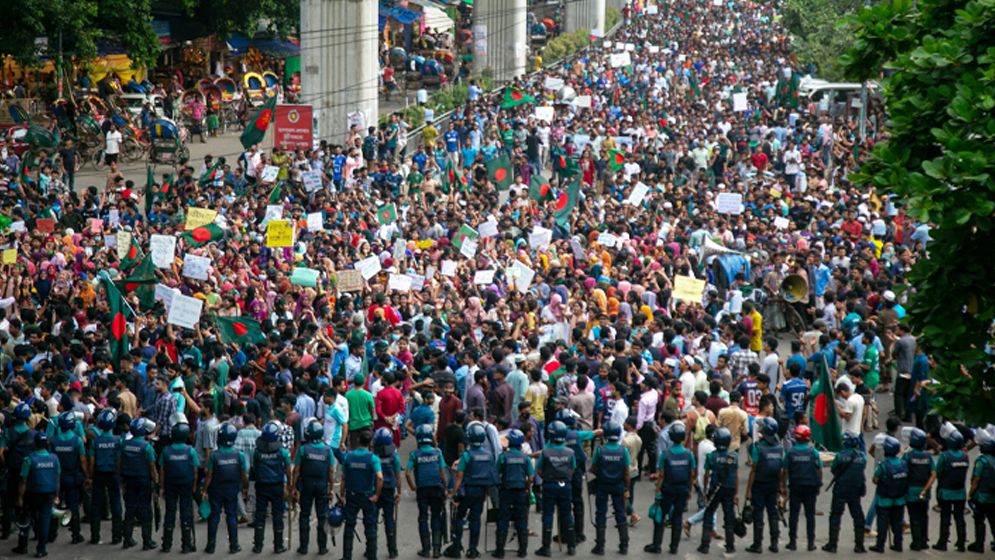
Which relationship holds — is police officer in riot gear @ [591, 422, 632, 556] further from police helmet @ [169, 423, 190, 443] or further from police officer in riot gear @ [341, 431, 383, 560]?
police helmet @ [169, 423, 190, 443]

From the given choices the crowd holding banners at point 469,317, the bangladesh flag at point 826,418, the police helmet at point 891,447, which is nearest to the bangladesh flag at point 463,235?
the crowd holding banners at point 469,317

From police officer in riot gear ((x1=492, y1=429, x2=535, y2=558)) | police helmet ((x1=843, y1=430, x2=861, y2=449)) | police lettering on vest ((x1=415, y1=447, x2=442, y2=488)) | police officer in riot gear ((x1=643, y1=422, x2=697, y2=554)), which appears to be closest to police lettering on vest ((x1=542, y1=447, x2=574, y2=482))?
police officer in riot gear ((x1=492, y1=429, x2=535, y2=558))

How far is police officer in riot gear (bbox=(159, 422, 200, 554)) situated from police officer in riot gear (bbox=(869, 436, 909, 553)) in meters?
6.23

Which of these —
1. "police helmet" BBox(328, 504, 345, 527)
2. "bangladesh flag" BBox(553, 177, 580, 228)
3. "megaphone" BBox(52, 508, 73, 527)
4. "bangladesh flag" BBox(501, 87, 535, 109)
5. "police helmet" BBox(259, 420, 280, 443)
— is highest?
"bangladesh flag" BBox(501, 87, 535, 109)

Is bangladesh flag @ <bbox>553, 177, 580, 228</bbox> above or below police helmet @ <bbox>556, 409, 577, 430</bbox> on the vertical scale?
above

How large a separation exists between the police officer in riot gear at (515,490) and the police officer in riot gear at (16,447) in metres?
4.37

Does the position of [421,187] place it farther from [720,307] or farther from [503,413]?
[503,413]

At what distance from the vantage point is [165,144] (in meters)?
31.8

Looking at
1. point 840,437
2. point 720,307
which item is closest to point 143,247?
point 720,307

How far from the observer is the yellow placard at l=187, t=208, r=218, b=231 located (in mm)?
21188

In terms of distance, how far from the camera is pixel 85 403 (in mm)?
15102

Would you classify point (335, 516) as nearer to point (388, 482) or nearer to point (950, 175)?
point (388, 482)

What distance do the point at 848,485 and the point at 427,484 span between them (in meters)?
3.83

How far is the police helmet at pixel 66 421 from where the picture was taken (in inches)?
553
